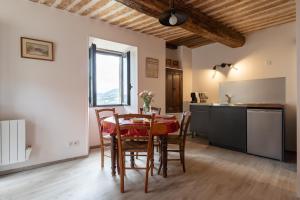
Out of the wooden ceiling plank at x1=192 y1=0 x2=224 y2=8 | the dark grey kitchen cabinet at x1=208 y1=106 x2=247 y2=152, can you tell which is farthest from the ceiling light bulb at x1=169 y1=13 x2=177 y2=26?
the dark grey kitchen cabinet at x1=208 y1=106 x2=247 y2=152

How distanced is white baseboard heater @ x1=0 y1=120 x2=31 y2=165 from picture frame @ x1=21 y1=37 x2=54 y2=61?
0.99 metres

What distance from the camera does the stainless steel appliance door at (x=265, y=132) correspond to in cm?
322

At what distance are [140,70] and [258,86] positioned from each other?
105 inches

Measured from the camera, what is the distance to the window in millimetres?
4199

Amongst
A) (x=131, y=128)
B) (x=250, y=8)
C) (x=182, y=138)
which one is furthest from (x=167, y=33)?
(x=131, y=128)

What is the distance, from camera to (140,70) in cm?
440

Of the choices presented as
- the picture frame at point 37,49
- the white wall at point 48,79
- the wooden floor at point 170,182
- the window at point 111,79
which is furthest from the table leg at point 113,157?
the picture frame at point 37,49

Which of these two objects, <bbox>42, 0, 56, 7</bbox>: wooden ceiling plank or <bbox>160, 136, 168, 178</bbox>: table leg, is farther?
<bbox>42, 0, 56, 7</bbox>: wooden ceiling plank

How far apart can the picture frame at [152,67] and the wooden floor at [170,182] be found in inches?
87.3

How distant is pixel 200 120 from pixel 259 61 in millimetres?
1865

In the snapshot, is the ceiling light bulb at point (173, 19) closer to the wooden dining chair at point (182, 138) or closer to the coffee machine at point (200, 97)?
the wooden dining chair at point (182, 138)

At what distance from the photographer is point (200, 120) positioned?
480 cm

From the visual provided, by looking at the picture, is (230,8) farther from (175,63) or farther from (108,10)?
(175,63)

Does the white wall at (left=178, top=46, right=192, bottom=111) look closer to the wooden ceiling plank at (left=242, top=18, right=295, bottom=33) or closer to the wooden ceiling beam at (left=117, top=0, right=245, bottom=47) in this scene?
the wooden ceiling beam at (left=117, top=0, right=245, bottom=47)
